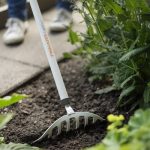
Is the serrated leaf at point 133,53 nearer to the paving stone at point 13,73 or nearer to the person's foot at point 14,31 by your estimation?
the paving stone at point 13,73

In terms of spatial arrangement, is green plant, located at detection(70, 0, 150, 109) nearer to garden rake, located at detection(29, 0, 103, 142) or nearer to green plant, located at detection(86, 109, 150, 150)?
garden rake, located at detection(29, 0, 103, 142)

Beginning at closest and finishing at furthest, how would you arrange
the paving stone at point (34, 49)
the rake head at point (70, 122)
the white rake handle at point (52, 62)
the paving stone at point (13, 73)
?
1. the rake head at point (70, 122)
2. the white rake handle at point (52, 62)
3. the paving stone at point (13, 73)
4. the paving stone at point (34, 49)

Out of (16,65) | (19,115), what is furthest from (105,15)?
(16,65)

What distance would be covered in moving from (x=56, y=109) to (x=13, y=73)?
1.84 ft

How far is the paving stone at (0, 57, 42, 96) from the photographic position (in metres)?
2.60

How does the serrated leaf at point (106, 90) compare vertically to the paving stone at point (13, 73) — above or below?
below

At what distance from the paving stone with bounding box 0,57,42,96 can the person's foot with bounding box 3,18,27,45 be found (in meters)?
0.26

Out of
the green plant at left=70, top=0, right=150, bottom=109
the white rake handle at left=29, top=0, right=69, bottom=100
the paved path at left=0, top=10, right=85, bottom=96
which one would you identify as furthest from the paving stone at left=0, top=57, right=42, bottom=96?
the green plant at left=70, top=0, right=150, bottom=109

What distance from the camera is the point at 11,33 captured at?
10.7ft

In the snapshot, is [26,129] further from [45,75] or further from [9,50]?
[9,50]

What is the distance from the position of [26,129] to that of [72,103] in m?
0.34

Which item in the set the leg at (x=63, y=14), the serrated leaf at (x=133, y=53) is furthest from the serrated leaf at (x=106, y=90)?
the leg at (x=63, y=14)

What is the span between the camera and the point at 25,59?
9.74 ft

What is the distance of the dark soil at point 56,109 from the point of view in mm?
2043
